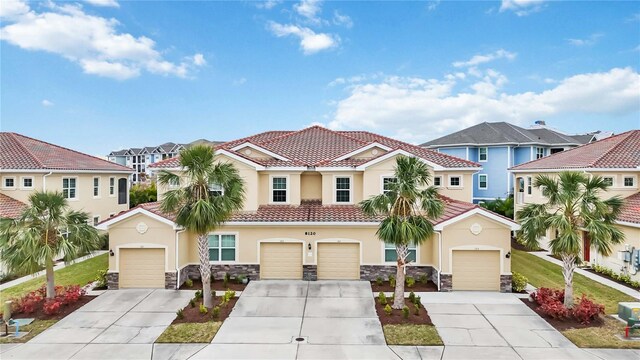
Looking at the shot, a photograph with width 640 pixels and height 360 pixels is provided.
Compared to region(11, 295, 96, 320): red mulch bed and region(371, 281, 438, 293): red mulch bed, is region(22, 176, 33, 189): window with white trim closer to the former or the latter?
region(11, 295, 96, 320): red mulch bed

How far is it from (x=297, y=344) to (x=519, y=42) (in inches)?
869

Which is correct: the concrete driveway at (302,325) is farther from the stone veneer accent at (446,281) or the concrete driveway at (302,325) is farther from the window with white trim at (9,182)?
the window with white trim at (9,182)

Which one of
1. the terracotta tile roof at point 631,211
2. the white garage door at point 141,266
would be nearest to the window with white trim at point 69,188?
the white garage door at point 141,266

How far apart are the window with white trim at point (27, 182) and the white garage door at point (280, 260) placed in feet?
53.5

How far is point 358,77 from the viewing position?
2661cm

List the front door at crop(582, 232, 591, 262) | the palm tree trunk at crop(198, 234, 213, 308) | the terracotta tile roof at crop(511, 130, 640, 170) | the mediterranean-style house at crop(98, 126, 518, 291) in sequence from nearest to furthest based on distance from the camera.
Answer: the palm tree trunk at crop(198, 234, 213, 308)
the mediterranean-style house at crop(98, 126, 518, 291)
the terracotta tile roof at crop(511, 130, 640, 170)
the front door at crop(582, 232, 591, 262)

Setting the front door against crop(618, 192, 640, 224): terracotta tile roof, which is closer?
crop(618, 192, 640, 224): terracotta tile roof

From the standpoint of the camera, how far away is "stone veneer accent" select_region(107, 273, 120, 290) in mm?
15820

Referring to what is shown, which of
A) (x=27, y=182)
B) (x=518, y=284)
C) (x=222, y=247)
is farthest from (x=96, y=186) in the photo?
(x=518, y=284)

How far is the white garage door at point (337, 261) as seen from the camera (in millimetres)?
17141

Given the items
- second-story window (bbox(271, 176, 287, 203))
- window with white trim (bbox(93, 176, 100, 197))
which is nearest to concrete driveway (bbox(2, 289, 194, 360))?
second-story window (bbox(271, 176, 287, 203))

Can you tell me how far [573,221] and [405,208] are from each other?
605cm

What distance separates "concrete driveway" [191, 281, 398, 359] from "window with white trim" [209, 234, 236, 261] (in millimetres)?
2079

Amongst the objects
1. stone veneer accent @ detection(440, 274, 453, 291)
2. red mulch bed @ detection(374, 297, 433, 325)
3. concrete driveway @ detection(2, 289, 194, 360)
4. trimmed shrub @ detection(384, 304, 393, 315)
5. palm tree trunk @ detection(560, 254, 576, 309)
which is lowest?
concrete driveway @ detection(2, 289, 194, 360)
